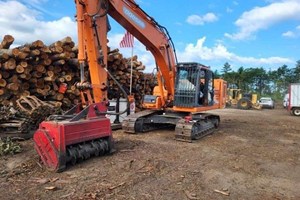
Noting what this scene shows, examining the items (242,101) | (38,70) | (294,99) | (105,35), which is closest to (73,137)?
(105,35)

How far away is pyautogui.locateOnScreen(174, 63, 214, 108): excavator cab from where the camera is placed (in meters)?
9.40

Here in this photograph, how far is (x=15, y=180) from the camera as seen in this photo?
4965 millimetres

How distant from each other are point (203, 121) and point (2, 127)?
5.58 m

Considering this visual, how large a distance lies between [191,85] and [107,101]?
3.50 metres

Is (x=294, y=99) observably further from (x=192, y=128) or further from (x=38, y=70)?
(x=38, y=70)

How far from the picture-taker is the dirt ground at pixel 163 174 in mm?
4617

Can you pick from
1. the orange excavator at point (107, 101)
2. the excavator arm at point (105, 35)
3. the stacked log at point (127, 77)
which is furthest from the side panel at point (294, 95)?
the excavator arm at point (105, 35)

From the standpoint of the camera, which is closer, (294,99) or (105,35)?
(105,35)

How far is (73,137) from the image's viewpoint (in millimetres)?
5672

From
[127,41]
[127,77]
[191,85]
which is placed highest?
[127,41]

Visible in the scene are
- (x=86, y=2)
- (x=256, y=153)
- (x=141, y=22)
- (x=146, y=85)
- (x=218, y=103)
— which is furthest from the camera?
(x=146, y=85)

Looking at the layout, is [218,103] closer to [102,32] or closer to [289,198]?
[102,32]

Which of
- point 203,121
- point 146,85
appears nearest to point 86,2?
point 203,121

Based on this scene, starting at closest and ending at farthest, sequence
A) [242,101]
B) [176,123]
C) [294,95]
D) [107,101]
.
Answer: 1. [107,101]
2. [176,123]
3. [294,95]
4. [242,101]
